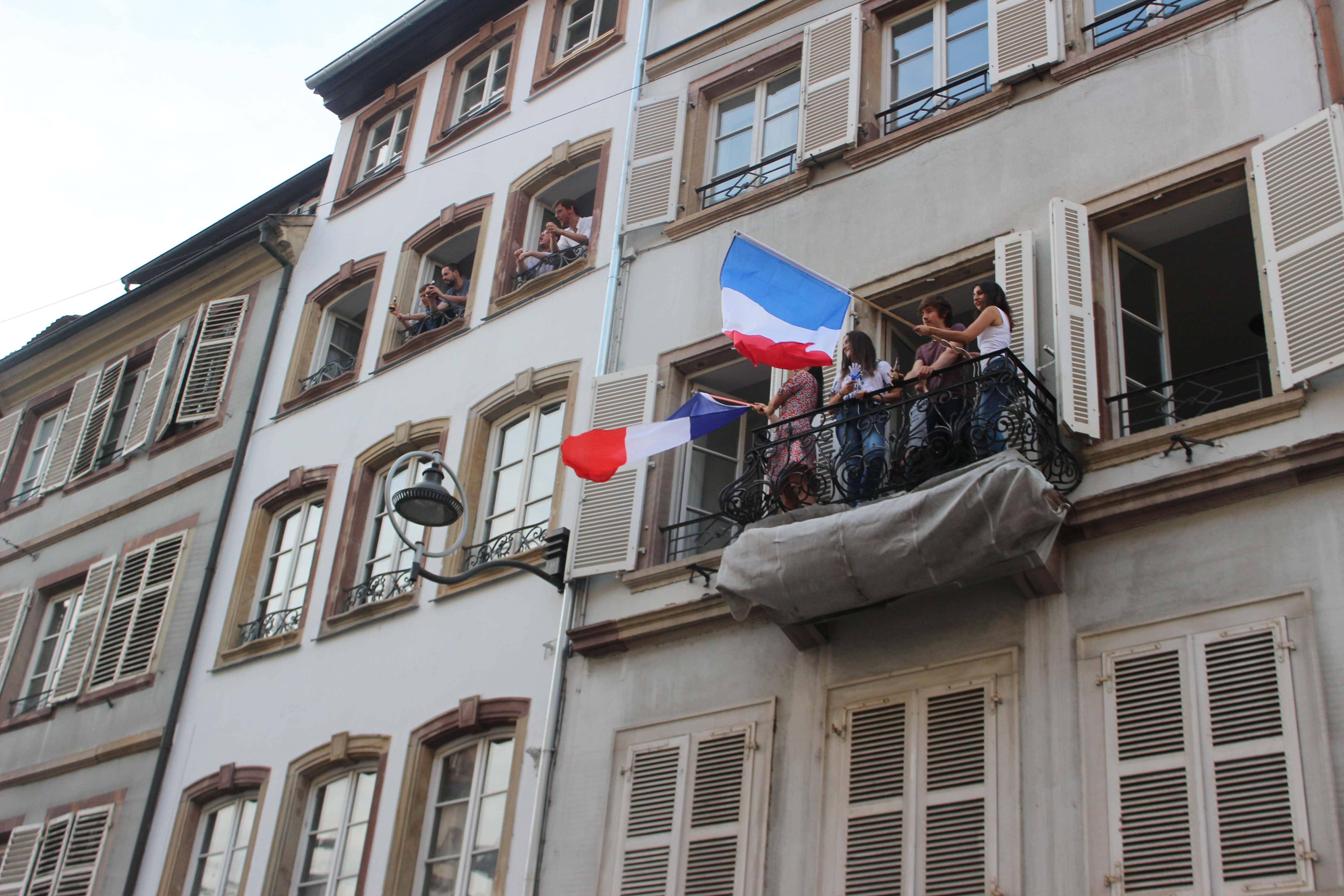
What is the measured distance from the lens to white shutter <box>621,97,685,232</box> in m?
13.6

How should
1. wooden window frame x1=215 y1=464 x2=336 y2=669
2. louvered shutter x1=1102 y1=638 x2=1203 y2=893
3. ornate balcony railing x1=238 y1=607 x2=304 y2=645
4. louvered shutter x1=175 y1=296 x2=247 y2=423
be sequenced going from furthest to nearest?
louvered shutter x1=175 y1=296 x2=247 y2=423 → ornate balcony railing x1=238 y1=607 x2=304 y2=645 → wooden window frame x1=215 y1=464 x2=336 y2=669 → louvered shutter x1=1102 y1=638 x2=1203 y2=893

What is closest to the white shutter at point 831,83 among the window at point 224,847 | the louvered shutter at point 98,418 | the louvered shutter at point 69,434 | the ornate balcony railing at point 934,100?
the ornate balcony railing at point 934,100

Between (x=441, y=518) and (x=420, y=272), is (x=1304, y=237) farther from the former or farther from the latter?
(x=420, y=272)

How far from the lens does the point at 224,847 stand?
13.9 m

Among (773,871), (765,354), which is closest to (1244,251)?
(765,354)

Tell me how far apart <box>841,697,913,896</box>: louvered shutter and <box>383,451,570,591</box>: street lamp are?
3262 mm

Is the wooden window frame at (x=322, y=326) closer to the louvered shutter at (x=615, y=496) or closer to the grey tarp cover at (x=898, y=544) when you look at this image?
the louvered shutter at (x=615, y=496)

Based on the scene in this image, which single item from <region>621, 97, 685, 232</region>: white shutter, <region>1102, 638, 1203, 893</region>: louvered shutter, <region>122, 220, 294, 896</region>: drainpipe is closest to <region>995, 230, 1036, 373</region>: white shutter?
<region>1102, 638, 1203, 893</region>: louvered shutter

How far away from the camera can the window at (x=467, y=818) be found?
37.4 feet

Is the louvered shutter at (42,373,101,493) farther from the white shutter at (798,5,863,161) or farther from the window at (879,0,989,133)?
the window at (879,0,989,133)

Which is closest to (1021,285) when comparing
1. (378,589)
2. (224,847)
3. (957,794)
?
(957,794)

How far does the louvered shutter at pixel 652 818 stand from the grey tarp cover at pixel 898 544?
4.19ft

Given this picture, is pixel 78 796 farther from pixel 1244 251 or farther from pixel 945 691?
pixel 1244 251

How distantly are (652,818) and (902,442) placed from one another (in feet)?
9.72
